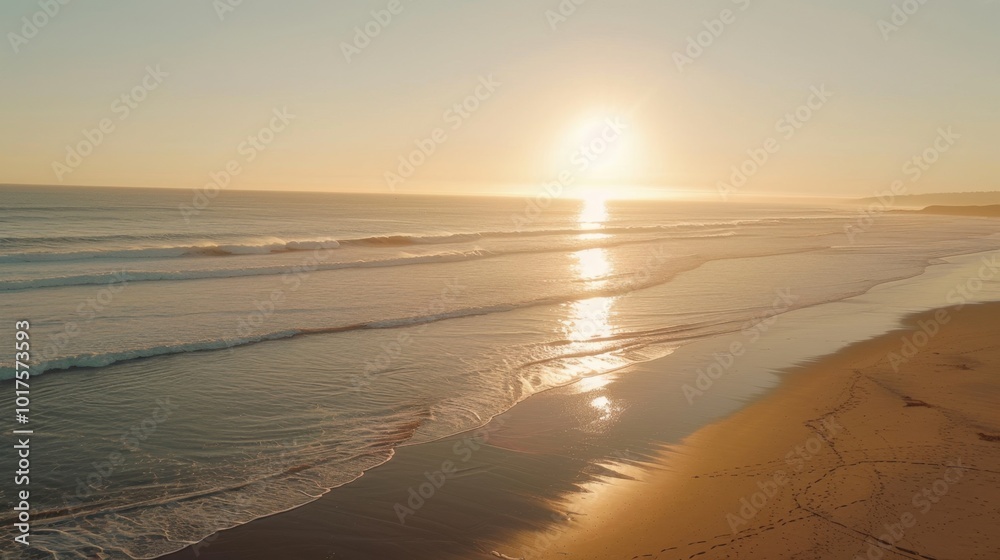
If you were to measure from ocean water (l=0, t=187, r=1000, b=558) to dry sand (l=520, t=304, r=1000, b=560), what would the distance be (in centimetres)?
333

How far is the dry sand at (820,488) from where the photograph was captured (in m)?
5.83

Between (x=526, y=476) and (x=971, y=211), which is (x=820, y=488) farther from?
(x=971, y=211)

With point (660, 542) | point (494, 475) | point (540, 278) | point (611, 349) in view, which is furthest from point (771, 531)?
point (540, 278)

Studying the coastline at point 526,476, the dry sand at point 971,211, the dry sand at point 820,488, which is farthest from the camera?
the dry sand at point 971,211

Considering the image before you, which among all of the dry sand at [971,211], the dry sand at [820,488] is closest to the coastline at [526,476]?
the dry sand at [820,488]

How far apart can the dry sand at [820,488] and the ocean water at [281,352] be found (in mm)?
3327

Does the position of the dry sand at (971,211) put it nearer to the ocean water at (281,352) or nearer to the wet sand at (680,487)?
the ocean water at (281,352)

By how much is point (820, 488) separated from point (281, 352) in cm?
1112

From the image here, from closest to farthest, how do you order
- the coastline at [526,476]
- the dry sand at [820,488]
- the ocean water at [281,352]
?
the dry sand at [820,488]
the coastline at [526,476]
the ocean water at [281,352]

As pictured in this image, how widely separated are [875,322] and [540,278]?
13.6 meters

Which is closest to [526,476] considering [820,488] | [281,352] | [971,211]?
[820,488]

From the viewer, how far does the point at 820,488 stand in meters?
6.97

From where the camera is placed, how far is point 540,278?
27.6 m

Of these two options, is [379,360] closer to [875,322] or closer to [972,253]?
[875,322]
